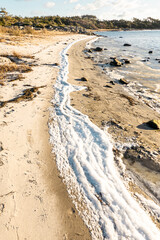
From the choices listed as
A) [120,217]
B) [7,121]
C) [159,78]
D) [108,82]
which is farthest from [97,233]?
[159,78]

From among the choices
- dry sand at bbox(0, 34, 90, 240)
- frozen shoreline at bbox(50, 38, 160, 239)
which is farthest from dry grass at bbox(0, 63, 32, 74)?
frozen shoreline at bbox(50, 38, 160, 239)

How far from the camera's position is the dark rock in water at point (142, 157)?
126 inches

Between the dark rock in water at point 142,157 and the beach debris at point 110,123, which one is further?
the beach debris at point 110,123

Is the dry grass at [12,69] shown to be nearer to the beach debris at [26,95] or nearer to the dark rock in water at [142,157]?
the beach debris at [26,95]

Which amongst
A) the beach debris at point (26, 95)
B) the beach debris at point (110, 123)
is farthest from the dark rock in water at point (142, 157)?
the beach debris at point (26, 95)

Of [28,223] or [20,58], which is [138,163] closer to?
[28,223]

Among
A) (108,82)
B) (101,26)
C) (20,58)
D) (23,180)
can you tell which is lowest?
(23,180)

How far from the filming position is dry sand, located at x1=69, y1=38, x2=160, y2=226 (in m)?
3.03

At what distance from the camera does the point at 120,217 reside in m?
2.22

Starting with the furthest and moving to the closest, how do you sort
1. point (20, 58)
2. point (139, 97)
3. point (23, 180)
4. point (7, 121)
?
1. point (20, 58)
2. point (139, 97)
3. point (7, 121)
4. point (23, 180)

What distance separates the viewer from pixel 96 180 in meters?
2.79

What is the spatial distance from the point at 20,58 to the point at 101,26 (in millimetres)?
105010

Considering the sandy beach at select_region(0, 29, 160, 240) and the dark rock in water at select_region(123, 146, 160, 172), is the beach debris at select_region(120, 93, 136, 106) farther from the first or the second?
the dark rock in water at select_region(123, 146, 160, 172)

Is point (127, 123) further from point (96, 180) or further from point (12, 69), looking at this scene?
point (12, 69)
